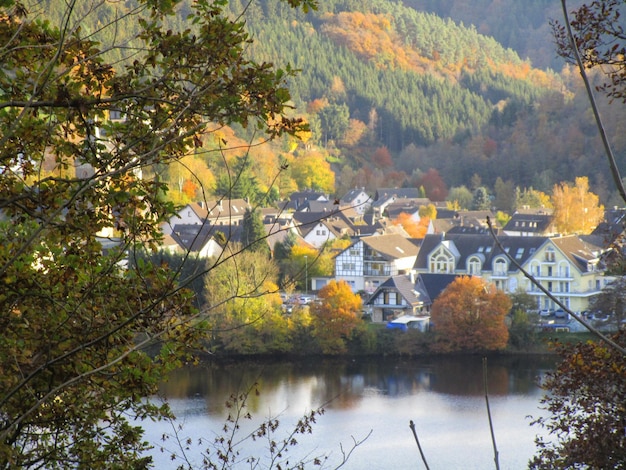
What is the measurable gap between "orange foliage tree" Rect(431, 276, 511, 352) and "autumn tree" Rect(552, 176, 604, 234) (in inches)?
510

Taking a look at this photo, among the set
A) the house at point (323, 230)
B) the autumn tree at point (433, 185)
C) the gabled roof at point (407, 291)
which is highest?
the autumn tree at point (433, 185)

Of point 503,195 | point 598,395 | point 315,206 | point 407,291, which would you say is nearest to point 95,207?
point 598,395

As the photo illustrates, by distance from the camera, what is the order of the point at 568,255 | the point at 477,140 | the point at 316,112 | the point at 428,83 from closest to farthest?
the point at 568,255 → the point at 477,140 → the point at 316,112 → the point at 428,83

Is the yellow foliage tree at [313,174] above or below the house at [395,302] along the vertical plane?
above

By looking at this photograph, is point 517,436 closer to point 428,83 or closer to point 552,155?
point 552,155

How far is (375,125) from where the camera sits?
2053 inches

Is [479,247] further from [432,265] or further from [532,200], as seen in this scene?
[532,200]

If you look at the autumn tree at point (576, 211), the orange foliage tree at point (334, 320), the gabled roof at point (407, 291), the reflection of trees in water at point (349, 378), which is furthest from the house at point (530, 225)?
the reflection of trees in water at point (349, 378)

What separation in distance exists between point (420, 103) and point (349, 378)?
40398mm

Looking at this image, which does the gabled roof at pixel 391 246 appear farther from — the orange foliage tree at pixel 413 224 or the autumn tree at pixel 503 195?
the autumn tree at pixel 503 195

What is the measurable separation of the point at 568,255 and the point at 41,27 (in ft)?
63.8

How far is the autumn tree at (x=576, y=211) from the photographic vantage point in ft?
101

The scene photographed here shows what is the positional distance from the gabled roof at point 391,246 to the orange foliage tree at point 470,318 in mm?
4618

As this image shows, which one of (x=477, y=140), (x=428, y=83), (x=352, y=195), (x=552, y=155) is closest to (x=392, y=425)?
(x=352, y=195)
